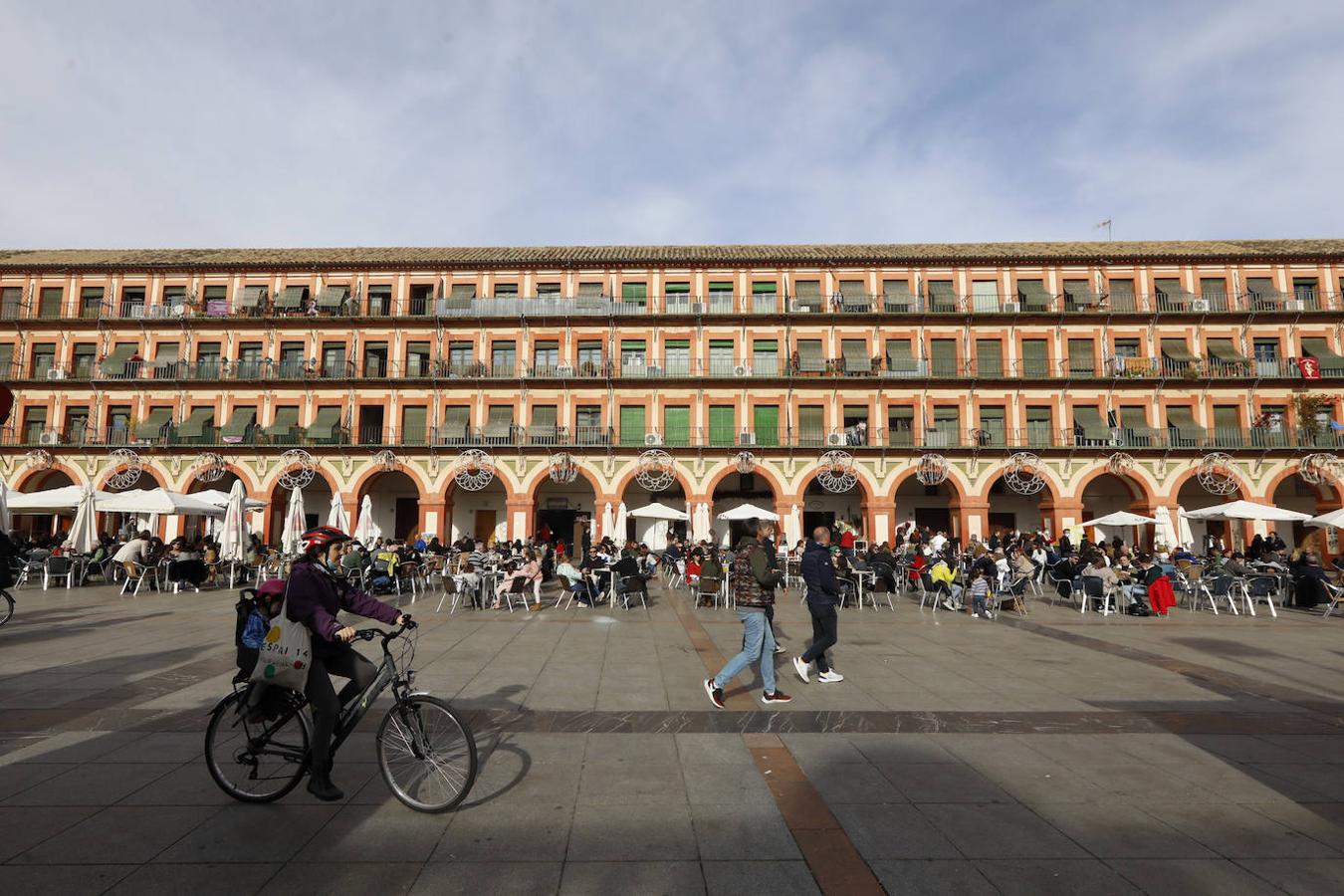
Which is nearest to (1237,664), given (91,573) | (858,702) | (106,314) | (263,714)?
(858,702)

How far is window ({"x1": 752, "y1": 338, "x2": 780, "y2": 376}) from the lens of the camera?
96.7 ft

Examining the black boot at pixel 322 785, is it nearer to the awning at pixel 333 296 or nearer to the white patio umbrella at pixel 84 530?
the white patio umbrella at pixel 84 530

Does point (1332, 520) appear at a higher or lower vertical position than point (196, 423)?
lower

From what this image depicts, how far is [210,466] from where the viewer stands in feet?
92.2

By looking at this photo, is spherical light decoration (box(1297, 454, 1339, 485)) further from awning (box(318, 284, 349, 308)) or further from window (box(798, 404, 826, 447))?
awning (box(318, 284, 349, 308))

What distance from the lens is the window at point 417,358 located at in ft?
97.9

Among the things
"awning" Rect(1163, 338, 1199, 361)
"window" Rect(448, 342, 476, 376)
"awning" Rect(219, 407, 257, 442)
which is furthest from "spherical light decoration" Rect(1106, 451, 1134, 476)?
"awning" Rect(219, 407, 257, 442)

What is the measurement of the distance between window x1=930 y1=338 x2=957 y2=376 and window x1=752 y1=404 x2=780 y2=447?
6692 millimetres

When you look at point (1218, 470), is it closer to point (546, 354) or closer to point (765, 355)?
point (765, 355)

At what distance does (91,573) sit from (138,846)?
1860 cm

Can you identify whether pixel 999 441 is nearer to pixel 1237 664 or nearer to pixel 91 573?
pixel 1237 664

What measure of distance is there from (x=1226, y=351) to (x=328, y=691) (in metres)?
34.1

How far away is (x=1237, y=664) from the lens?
8836 millimetres

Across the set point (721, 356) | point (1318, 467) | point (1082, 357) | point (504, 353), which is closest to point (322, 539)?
→ point (721, 356)
